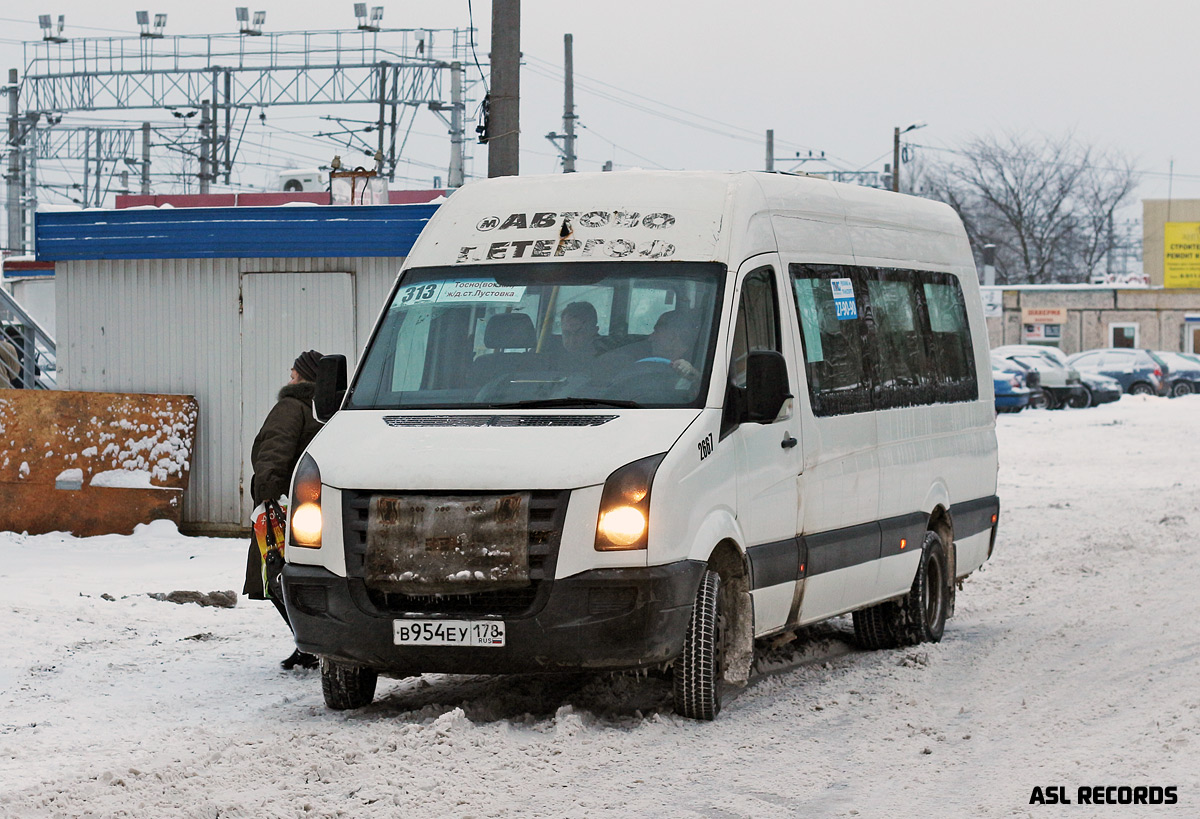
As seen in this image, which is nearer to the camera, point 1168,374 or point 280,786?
point 280,786

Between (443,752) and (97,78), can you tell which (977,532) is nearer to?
(443,752)

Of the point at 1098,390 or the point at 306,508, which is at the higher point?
the point at 306,508

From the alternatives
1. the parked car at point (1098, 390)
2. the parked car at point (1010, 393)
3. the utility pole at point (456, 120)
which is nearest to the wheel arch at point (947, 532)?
the utility pole at point (456, 120)

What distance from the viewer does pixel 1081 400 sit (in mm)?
43156

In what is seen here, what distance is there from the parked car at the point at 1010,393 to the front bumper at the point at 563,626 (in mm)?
34308

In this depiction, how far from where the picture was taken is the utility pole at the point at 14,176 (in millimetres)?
49062

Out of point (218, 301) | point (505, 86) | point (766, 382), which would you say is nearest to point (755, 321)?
point (766, 382)

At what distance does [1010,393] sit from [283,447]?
1317 inches

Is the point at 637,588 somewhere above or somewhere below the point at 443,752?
above

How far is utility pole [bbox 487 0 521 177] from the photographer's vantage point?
1439cm

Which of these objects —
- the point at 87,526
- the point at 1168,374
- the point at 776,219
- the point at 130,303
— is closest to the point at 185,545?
the point at 87,526

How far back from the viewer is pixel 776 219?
864 centimetres

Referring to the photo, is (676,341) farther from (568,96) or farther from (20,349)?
(568,96)

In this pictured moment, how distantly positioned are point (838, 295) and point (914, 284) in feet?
4.76
